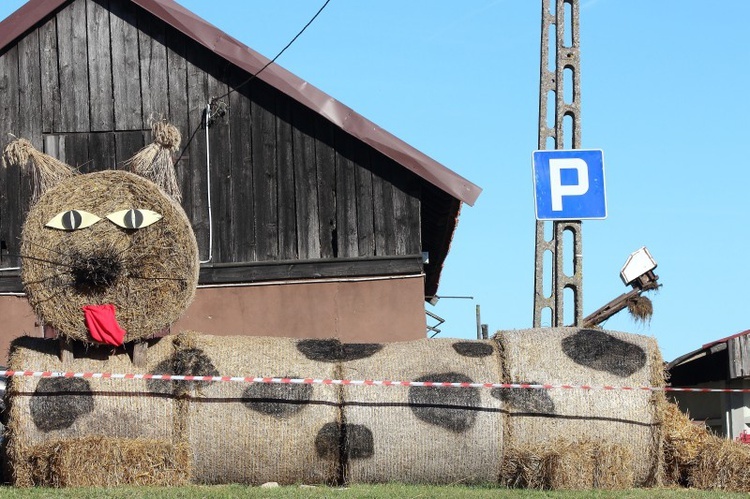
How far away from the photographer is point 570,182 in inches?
577

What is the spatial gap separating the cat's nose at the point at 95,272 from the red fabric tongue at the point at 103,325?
0.61 feet

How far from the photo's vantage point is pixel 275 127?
651 inches

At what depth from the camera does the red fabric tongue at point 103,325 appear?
1077 centimetres

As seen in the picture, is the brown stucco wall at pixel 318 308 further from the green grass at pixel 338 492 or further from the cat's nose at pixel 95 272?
the green grass at pixel 338 492

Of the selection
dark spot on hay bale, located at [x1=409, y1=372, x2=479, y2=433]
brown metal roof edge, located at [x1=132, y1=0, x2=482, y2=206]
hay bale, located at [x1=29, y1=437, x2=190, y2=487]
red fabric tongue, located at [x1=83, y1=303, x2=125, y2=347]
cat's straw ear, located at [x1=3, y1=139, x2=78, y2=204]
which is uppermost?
brown metal roof edge, located at [x1=132, y1=0, x2=482, y2=206]

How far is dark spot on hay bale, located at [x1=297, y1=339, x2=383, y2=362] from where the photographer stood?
440 inches

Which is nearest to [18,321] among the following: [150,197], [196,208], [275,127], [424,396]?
[196,208]

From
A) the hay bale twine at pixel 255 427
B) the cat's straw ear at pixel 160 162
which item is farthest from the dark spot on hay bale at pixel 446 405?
the cat's straw ear at pixel 160 162

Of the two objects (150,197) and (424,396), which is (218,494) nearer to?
(424,396)

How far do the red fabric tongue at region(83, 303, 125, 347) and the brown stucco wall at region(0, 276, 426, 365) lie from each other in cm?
527

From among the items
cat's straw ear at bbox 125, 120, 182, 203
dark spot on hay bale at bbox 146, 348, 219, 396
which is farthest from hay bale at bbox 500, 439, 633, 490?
cat's straw ear at bbox 125, 120, 182, 203

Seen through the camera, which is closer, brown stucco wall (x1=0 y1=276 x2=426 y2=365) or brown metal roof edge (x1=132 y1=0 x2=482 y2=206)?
brown metal roof edge (x1=132 y1=0 x2=482 y2=206)

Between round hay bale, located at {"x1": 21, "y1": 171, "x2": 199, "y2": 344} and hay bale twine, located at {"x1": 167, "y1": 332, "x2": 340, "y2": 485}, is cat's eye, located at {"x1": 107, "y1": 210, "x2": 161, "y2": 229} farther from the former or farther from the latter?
hay bale twine, located at {"x1": 167, "y1": 332, "x2": 340, "y2": 485}

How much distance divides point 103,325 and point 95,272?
0.47 metres
